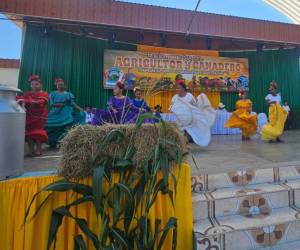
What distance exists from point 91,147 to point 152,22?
7006 mm

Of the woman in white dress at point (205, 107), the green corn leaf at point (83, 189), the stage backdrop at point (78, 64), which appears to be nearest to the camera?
the green corn leaf at point (83, 189)

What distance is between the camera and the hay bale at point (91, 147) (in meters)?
1.41

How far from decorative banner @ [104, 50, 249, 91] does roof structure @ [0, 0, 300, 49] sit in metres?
0.75

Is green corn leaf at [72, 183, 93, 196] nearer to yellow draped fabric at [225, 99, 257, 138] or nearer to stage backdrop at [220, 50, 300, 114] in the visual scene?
yellow draped fabric at [225, 99, 257, 138]

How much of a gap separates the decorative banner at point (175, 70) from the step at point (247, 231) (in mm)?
5880

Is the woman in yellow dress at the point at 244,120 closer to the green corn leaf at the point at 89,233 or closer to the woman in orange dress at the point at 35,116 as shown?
the woman in orange dress at the point at 35,116

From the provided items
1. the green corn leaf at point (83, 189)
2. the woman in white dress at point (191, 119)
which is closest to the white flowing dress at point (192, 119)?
the woman in white dress at point (191, 119)

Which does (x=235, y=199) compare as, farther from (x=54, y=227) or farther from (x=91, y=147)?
(x=54, y=227)

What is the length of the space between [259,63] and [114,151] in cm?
968

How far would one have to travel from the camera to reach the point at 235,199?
1854 mm

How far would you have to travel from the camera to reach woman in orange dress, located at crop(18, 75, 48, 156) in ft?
9.75

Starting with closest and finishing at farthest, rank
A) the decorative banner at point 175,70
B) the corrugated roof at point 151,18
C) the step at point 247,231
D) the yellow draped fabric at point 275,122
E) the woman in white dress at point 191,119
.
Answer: the step at point 247,231
the woman in white dress at point 191,119
the yellow draped fabric at point 275,122
the corrugated roof at point 151,18
the decorative banner at point 175,70

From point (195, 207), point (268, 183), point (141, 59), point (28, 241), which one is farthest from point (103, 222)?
point (141, 59)

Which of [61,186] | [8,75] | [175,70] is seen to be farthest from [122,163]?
[8,75]
